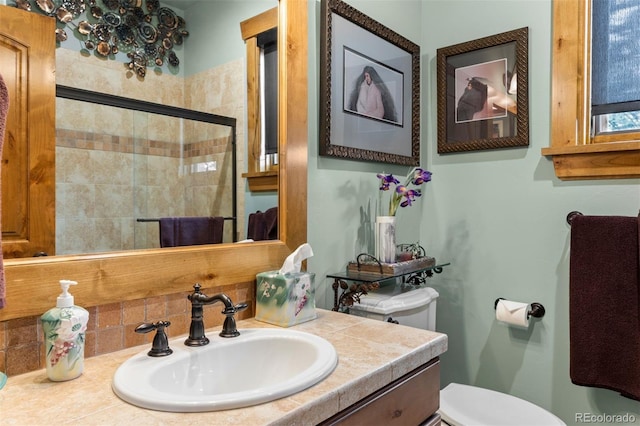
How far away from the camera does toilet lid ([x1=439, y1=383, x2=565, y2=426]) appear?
4.83ft

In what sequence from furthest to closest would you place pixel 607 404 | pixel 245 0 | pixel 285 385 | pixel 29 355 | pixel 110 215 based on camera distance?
pixel 607 404
pixel 245 0
pixel 110 215
pixel 29 355
pixel 285 385

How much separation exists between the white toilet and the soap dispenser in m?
0.91

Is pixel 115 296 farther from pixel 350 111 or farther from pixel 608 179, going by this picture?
pixel 608 179

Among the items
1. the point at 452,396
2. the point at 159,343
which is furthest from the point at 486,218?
the point at 159,343

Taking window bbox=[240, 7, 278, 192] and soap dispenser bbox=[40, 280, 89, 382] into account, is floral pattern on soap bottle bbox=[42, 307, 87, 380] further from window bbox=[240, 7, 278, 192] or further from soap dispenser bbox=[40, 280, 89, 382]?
window bbox=[240, 7, 278, 192]

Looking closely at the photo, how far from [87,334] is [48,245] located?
0.21 m

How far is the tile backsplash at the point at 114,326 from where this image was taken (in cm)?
83

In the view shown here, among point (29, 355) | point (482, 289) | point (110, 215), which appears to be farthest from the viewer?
point (482, 289)

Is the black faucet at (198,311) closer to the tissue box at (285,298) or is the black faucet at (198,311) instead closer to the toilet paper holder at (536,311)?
the tissue box at (285,298)

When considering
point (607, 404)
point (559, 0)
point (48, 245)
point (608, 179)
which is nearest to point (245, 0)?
point (48, 245)

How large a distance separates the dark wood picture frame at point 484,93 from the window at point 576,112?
0.38 ft

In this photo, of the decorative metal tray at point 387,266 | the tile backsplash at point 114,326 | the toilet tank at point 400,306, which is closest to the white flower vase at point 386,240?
the decorative metal tray at point 387,266

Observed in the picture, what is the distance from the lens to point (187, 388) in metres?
0.91

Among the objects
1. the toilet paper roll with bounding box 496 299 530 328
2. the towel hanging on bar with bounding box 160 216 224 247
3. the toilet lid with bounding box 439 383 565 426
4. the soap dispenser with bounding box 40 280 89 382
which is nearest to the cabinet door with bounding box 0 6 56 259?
the soap dispenser with bounding box 40 280 89 382
